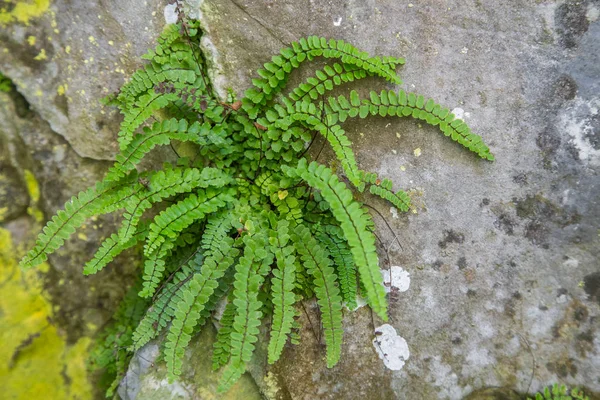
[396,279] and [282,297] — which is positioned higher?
[396,279]

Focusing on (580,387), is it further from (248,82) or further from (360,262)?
(248,82)

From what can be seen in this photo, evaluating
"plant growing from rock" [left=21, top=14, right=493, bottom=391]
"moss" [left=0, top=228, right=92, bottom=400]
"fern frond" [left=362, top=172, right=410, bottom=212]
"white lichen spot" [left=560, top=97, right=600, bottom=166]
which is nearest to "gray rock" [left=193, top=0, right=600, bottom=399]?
"white lichen spot" [left=560, top=97, right=600, bottom=166]

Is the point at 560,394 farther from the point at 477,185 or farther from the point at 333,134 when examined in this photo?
the point at 333,134

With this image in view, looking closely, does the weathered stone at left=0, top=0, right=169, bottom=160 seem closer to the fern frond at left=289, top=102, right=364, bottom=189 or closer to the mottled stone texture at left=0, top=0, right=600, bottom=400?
the mottled stone texture at left=0, top=0, right=600, bottom=400

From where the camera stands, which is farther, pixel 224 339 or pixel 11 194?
pixel 11 194

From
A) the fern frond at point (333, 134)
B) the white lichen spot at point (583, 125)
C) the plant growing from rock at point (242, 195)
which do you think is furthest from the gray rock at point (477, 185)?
the fern frond at point (333, 134)

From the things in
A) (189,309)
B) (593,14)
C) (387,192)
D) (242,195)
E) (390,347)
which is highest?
(593,14)

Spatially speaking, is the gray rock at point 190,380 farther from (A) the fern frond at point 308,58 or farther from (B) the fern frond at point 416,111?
(B) the fern frond at point 416,111

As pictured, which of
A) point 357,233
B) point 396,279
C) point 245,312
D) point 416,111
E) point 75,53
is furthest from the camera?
point 75,53

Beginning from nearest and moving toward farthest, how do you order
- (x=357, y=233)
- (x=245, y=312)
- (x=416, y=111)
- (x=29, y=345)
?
(x=357, y=233)
(x=245, y=312)
(x=416, y=111)
(x=29, y=345)

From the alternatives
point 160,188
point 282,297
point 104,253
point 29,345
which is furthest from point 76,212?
point 282,297
